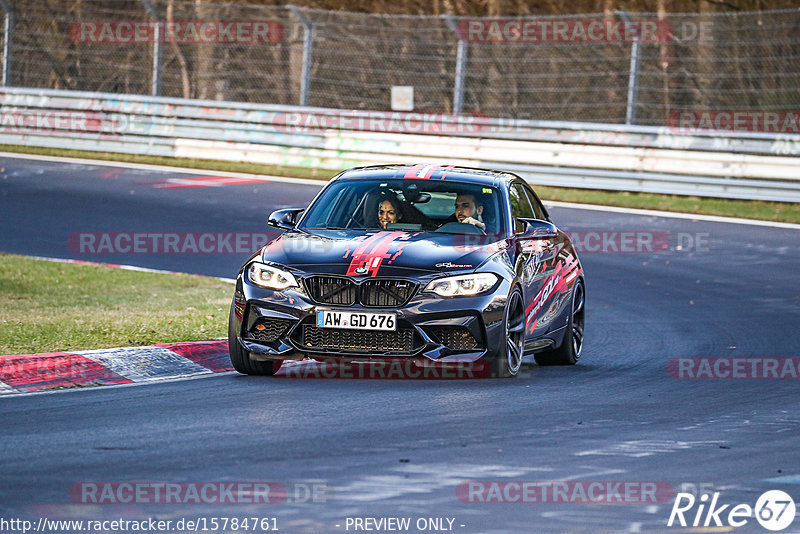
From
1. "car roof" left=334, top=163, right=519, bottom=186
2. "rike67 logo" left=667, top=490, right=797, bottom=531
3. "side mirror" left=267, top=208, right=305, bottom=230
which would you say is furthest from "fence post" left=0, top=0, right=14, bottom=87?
"rike67 logo" left=667, top=490, right=797, bottom=531

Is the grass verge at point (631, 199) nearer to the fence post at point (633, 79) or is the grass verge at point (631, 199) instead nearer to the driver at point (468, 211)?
the fence post at point (633, 79)

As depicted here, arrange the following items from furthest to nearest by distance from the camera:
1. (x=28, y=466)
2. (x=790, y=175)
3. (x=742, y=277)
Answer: (x=790, y=175), (x=742, y=277), (x=28, y=466)

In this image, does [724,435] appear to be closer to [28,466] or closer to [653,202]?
[28,466]

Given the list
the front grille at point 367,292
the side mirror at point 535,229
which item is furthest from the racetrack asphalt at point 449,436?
the side mirror at point 535,229

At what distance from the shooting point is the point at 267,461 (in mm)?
6676

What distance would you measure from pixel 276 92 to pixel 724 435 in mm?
26595

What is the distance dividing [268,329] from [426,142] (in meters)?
14.6

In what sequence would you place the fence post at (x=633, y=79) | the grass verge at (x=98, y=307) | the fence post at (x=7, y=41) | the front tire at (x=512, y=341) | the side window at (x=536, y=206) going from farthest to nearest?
the fence post at (x=7, y=41)
the fence post at (x=633, y=79)
the side window at (x=536, y=206)
the grass verge at (x=98, y=307)
the front tire at (x=512, y=341)

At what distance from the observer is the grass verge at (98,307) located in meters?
10.5

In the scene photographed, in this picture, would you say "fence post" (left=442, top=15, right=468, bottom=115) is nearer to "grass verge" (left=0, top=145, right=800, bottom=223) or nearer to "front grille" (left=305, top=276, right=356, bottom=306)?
"grass verge" (left=0, top=145, right=800, bottom=223)

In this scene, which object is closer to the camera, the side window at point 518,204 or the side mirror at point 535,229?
the side mirror at point 535,229

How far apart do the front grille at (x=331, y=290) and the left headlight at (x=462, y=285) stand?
49cm

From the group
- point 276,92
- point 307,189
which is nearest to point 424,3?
point 276,92

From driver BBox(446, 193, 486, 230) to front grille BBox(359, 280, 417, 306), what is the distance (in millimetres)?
1384
